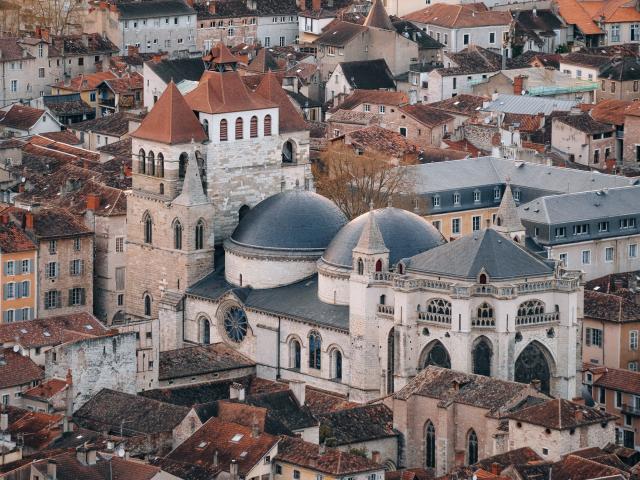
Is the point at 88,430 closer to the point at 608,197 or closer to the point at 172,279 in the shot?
Result: the point at 172,279

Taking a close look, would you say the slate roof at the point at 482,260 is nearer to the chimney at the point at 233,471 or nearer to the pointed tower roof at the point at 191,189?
the pointed tower roof at the point at 191,189

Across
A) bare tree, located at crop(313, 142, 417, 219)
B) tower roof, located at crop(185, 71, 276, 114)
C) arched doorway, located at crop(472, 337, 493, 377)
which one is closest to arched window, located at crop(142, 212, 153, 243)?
tower roof, located at crop(185, 71, 276, 114)

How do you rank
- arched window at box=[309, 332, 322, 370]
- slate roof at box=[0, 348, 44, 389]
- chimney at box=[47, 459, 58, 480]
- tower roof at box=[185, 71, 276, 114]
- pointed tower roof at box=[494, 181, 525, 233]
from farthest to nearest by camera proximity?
tower roof at box=[185, 71, 276, 114]
pointed tower roof at box=[494, 181, 525, 233]
arched window at box=[309, 332, 322, 370]
slate roof at box=[0, 348, 44, 389]
chimney at box=[47, 459, 58, 480]

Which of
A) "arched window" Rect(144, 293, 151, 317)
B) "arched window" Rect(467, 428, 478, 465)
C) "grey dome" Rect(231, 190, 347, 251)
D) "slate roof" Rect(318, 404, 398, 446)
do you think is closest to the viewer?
"arched window" Rect(467, 428, 478, 465)

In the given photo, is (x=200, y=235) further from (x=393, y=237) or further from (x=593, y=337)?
(x=593, y=337)

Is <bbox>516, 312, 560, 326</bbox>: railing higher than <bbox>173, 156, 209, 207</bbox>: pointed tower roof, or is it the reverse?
<bbox>173, 156, 209, 207</bbox>: pointed tower roof

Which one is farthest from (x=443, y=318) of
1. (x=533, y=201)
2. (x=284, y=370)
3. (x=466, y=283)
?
(x=533, y=201)

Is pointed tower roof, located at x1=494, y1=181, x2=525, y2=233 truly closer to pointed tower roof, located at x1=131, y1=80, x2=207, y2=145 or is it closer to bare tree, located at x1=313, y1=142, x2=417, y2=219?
pointed tower roof, located at x1=131, y1=80, x2=207, y2=145

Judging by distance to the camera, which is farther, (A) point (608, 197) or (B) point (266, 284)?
(A) point (608, 197)
